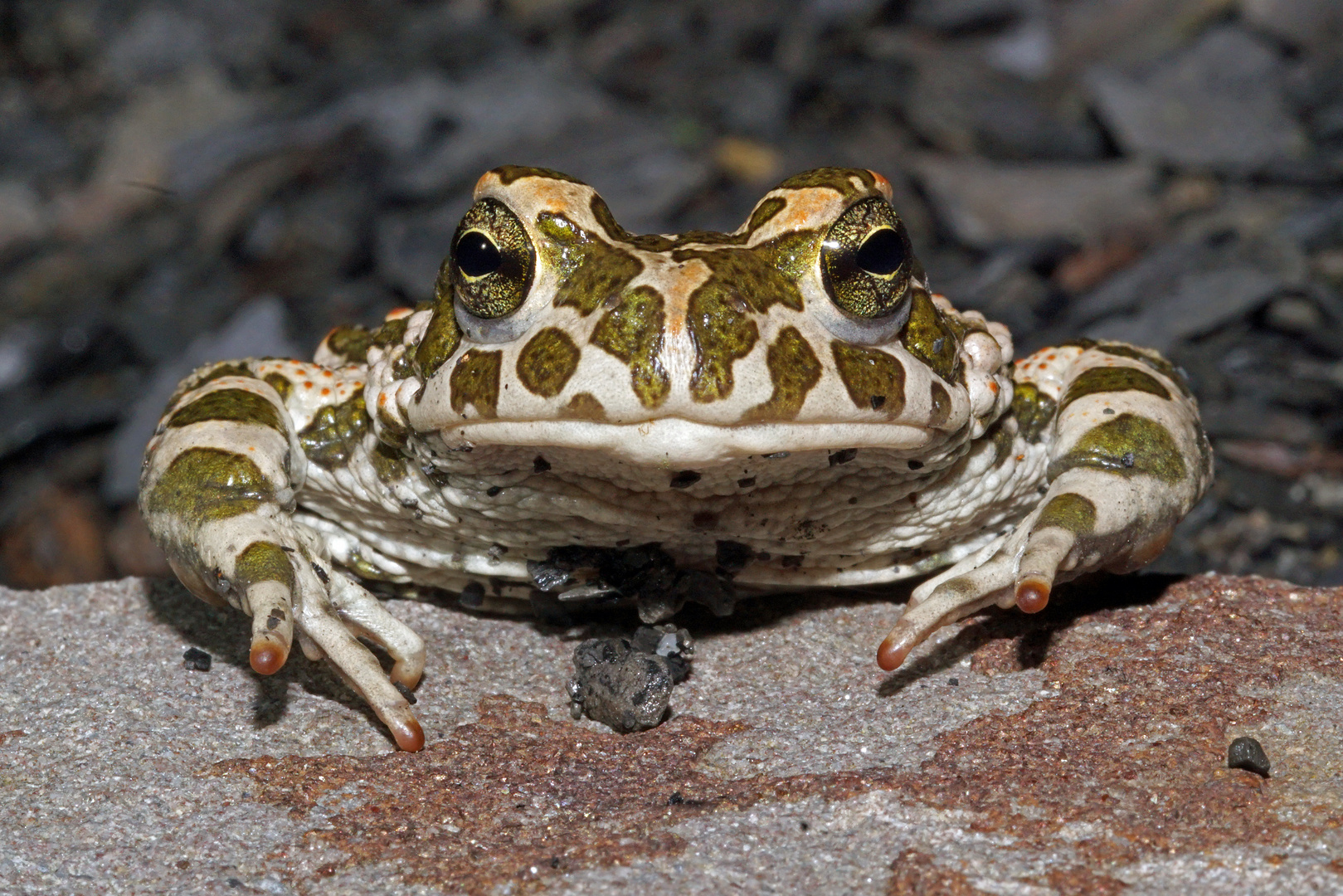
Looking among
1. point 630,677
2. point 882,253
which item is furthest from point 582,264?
point 630,677

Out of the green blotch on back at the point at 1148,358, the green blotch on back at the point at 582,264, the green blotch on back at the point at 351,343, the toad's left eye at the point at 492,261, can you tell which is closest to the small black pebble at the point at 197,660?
the green blotch on back at the point at 351,343

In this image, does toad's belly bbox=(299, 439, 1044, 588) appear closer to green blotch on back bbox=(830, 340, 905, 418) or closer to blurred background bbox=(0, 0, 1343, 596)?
green blotch on back bbox=(830, 340, 905, 418)

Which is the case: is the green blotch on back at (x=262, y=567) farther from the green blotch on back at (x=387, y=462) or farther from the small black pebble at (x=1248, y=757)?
the small black pebble at (x=1248, y=757)

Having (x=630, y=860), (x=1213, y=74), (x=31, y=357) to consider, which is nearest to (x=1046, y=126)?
(x=1213, y=74)

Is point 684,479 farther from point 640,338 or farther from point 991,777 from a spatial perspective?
point 991,777

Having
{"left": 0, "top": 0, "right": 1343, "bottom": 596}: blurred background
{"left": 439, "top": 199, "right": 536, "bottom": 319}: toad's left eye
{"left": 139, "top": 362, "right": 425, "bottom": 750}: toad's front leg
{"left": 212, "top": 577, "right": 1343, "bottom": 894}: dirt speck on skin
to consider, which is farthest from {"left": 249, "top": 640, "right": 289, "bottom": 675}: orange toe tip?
{"left": 0, "top": 0, "right": 1343, "bottom": 596}: blurred background

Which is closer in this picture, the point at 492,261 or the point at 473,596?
the point at 492,261

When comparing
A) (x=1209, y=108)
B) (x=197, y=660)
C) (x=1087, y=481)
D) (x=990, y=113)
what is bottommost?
(x=990, y=113)
